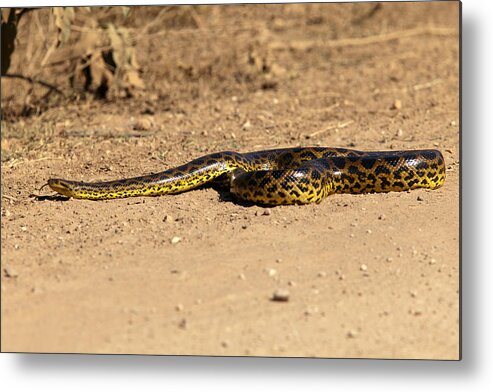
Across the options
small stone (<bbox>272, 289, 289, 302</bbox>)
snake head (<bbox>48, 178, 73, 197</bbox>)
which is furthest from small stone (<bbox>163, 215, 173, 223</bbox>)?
small stone (<bbox>272, 289, 289, 302</bbox>)

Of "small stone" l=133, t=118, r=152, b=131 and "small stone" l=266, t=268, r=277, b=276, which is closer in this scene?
"small stone" l=266, t=268, r=277, b=276

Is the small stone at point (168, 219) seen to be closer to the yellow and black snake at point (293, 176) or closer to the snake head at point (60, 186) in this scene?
the yellow and black snake at point (293, 176)

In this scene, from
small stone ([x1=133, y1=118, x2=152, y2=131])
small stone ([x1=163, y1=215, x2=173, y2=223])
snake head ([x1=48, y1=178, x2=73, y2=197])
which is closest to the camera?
small stone ([x1=163, y1=215, x2=173, y2=223])

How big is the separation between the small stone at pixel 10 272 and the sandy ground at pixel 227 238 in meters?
0.01

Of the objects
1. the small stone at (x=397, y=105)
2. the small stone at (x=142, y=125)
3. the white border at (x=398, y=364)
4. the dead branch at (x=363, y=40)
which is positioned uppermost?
the dead branch at (x=363, y=40)

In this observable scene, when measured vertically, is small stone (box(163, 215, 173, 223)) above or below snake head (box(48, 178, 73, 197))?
below

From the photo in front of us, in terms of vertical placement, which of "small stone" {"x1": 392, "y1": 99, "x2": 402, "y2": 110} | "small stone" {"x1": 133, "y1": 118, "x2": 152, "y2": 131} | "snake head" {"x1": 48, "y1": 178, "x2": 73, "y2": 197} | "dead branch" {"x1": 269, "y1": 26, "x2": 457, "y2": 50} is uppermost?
"dead branch" {"x1": 269, "y1": 26, "x2": 457, "y2": 50}

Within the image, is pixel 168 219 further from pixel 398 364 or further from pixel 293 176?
pixel 398 364

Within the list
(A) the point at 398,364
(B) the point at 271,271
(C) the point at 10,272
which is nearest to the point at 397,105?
(B) the point at 271,271

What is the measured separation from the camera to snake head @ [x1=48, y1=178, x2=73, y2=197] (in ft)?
23.0

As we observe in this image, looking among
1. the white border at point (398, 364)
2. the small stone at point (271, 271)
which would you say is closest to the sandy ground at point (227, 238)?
the small stone at point (271, 271)

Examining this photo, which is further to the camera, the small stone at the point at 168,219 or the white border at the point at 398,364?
the small stone at the point at 168,219

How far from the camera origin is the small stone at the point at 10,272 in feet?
18.5

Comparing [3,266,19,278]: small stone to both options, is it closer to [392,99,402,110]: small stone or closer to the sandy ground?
the sandy ground
